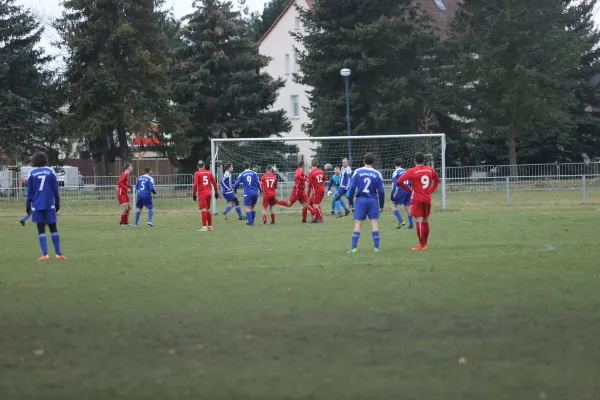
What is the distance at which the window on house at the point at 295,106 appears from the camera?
7750 centimetres

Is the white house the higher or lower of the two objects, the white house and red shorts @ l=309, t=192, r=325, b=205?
the higher

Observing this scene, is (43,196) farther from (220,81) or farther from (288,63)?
(288,63)

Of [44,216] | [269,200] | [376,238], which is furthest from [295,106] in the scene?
[44,216]

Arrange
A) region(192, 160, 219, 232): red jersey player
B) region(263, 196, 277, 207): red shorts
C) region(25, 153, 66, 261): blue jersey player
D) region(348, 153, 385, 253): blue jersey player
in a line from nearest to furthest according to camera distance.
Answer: region(25, 153, 66, 261): blue jersey player → region(348, 153, 385, 253): blue jersey player → region(192, 160, 219, 232): red jersey player → region(263, 196, 277, 207): red shorts

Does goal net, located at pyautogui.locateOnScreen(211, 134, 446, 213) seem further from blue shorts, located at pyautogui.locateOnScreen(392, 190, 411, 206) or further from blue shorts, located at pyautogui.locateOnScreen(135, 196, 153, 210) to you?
blue shorts, located at pyautogui.locateOnScreen(392, 190, 411, 206)

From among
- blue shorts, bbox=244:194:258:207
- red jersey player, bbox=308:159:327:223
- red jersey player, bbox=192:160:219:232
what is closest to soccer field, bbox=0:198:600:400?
red jersey player, bbox=192:160:219:232

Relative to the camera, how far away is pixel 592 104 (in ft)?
185

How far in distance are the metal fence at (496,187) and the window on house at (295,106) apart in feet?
118

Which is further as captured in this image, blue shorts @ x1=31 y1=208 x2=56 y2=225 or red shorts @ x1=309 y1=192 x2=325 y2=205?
red shorts @ x1=309 y1=192 x2=325 y2=205

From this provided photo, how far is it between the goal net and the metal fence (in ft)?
3.85

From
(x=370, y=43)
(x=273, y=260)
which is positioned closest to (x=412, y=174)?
(x=273, y=260)

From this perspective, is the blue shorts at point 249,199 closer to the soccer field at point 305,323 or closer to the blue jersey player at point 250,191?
the blue jersey player at point 250,191

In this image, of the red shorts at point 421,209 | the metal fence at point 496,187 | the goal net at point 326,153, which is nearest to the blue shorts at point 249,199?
the goal net at point 326,153

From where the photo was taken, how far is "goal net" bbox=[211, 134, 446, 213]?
4028cm
